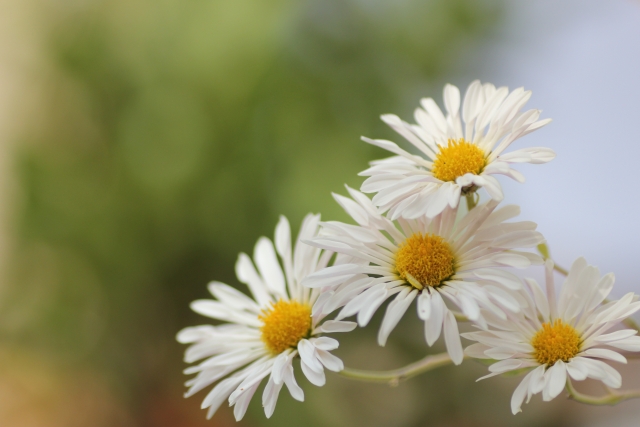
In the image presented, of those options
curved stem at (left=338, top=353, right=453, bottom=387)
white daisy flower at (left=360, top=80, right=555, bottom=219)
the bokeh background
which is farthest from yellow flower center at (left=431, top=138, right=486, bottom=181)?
the bokeh background

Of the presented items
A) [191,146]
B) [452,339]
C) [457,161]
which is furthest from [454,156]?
[191,146]

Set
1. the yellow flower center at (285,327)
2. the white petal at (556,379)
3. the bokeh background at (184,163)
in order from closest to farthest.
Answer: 1. the white petal at (556,379)
2. the yellow flower center at (285,327)
3. the bokeh background at (184,163)

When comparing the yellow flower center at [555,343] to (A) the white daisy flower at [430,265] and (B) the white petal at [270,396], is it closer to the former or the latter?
(A) the white daisy flower at [430,265]

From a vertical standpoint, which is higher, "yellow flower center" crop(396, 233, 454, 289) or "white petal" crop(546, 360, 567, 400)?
"yellow flower center" crop(396, 233, 454, 289)

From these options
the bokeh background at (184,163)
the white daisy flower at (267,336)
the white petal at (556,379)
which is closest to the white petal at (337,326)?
the white daisy flower at (267,336)

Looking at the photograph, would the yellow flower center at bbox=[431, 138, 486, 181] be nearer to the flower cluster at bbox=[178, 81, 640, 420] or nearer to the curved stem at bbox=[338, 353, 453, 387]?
the flower cluster at bbox=[178, 81, 640, 420]
